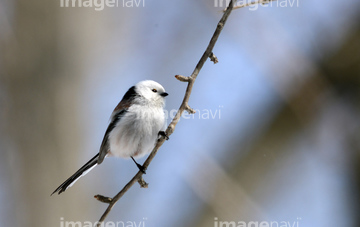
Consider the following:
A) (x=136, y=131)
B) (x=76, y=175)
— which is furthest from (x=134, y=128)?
(x=76, y=175)

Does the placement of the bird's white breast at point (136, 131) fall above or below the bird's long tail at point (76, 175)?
above

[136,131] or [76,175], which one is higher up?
[136,131]

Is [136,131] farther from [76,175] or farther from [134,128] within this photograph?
[76,175]

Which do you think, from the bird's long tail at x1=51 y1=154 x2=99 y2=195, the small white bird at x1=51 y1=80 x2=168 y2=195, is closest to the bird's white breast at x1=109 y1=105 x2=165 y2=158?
the small white bird at x1=51 y1=80 x2=168 y2=195

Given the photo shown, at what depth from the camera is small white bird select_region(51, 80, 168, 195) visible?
314 centimetres

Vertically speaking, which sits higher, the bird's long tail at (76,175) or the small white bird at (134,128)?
the small white bird at (134,128)

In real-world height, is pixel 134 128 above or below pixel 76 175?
above

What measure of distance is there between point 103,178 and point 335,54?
2619mm

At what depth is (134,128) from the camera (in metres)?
3.18

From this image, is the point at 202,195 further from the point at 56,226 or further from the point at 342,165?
the point at 56,226

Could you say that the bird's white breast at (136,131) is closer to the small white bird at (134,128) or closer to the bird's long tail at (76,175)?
the small white bird at (134,128)

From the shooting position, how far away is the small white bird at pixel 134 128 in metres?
3.14

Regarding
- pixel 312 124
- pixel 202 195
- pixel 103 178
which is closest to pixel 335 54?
pixel 312 124

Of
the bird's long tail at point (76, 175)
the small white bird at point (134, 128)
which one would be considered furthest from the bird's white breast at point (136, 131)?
the bird's long tail at point (76, 175)
